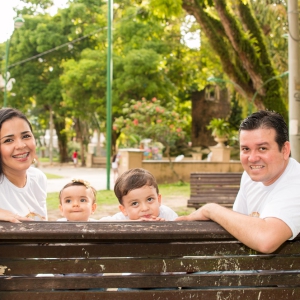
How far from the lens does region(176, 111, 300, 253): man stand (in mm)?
2211

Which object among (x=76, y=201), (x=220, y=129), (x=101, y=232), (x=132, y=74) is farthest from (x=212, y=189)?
(x=132, y=74)

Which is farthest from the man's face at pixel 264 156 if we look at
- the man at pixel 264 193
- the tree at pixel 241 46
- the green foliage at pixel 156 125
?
the green foliage at pixel 156 125

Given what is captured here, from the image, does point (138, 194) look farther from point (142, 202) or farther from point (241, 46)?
point (241, 46)

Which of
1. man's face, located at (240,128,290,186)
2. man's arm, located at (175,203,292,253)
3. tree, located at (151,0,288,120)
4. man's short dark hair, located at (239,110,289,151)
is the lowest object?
man's arm, located at (175,203,292,253)

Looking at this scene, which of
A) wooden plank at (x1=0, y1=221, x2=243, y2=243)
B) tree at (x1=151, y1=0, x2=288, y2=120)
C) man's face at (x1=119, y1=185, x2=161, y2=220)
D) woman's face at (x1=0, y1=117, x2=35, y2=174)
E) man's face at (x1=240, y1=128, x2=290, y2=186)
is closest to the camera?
wooden plank at (x1=0, y1=221, x2=243, y2=243)

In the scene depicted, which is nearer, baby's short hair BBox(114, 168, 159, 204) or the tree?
baby's short hair BBox(114, 168, 159, 204)

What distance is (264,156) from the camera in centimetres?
272

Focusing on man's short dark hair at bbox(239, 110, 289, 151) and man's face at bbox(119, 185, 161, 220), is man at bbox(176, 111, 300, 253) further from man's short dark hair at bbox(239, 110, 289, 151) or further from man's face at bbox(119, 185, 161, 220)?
man's face at bbox(119, 185, 161, 220)

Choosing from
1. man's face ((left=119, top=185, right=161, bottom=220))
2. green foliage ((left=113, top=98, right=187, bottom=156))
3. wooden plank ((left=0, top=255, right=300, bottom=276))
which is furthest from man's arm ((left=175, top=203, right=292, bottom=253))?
green foliage ((left=113, top=98, right=187, bottom=156))

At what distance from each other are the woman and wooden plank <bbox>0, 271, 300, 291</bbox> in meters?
0.79

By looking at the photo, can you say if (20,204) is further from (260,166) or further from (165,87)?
(165,87)

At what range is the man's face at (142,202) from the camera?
310cm

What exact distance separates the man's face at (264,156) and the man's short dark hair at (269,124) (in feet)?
0.05

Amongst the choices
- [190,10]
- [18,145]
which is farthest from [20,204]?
[190,10]
